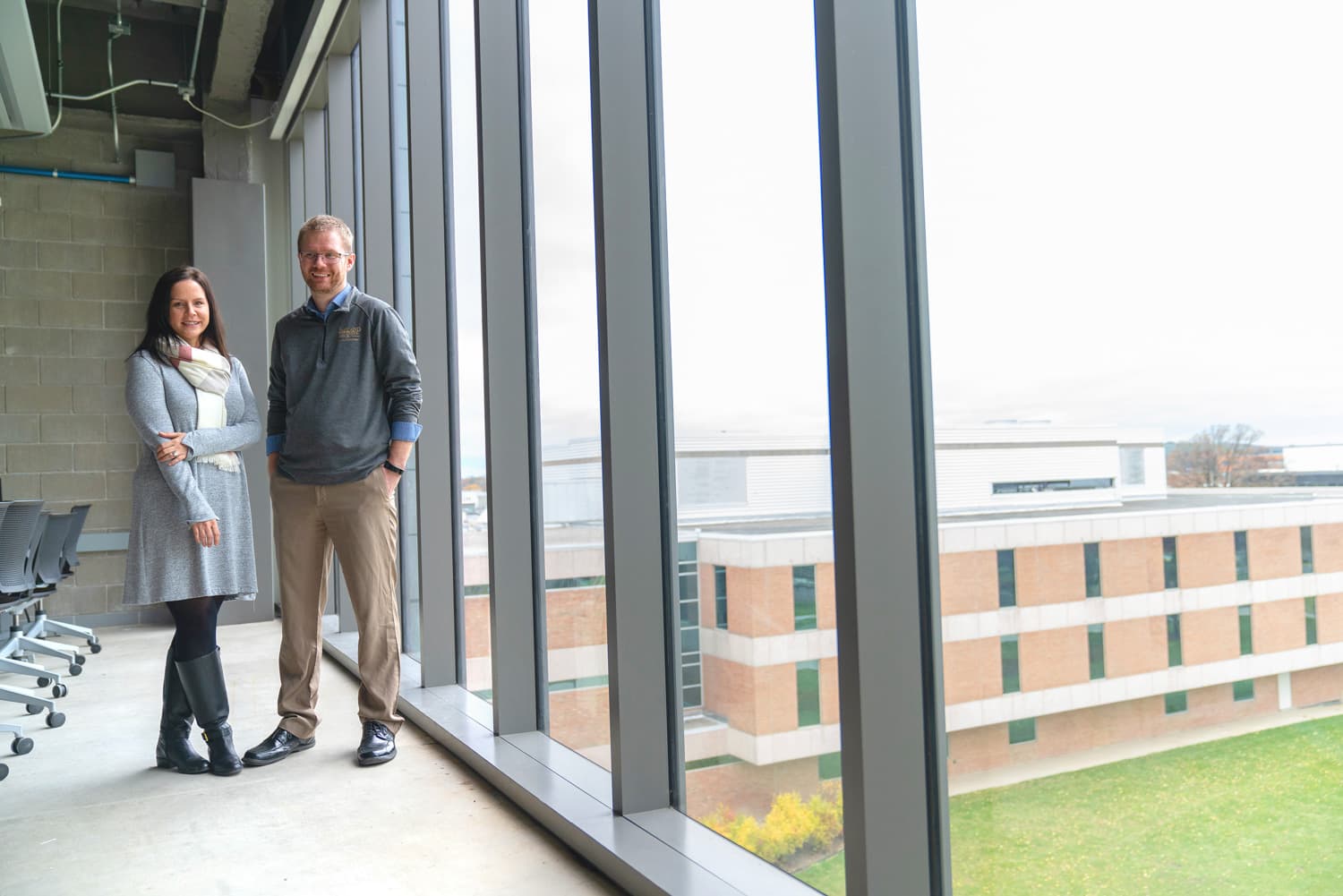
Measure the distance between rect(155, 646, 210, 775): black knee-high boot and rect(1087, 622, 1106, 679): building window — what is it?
2295 millimetres

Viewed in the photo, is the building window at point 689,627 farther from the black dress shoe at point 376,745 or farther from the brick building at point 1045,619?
the black dress shoe at point 376,745

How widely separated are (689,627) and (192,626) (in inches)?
53.7

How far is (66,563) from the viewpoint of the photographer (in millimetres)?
5168

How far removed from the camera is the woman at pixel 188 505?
2.49 meters

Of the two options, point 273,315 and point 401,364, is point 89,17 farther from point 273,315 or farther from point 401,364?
point 401,364

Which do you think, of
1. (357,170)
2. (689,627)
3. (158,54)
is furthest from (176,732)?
(158,54)

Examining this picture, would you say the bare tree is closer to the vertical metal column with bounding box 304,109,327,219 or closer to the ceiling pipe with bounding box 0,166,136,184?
the vertical metal column with bounding box 304,109,327,219

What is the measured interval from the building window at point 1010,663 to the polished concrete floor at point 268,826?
87 centimetres

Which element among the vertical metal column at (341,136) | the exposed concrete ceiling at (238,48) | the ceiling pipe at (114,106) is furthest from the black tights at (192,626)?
the ceiling pipe at (114,106)

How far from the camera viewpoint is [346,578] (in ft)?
8.86

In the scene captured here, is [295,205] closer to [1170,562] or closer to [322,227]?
[322,227]

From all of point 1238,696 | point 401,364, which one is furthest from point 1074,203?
point 401,364

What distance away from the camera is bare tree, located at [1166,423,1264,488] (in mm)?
1093

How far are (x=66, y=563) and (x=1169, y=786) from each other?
550 centimetres
